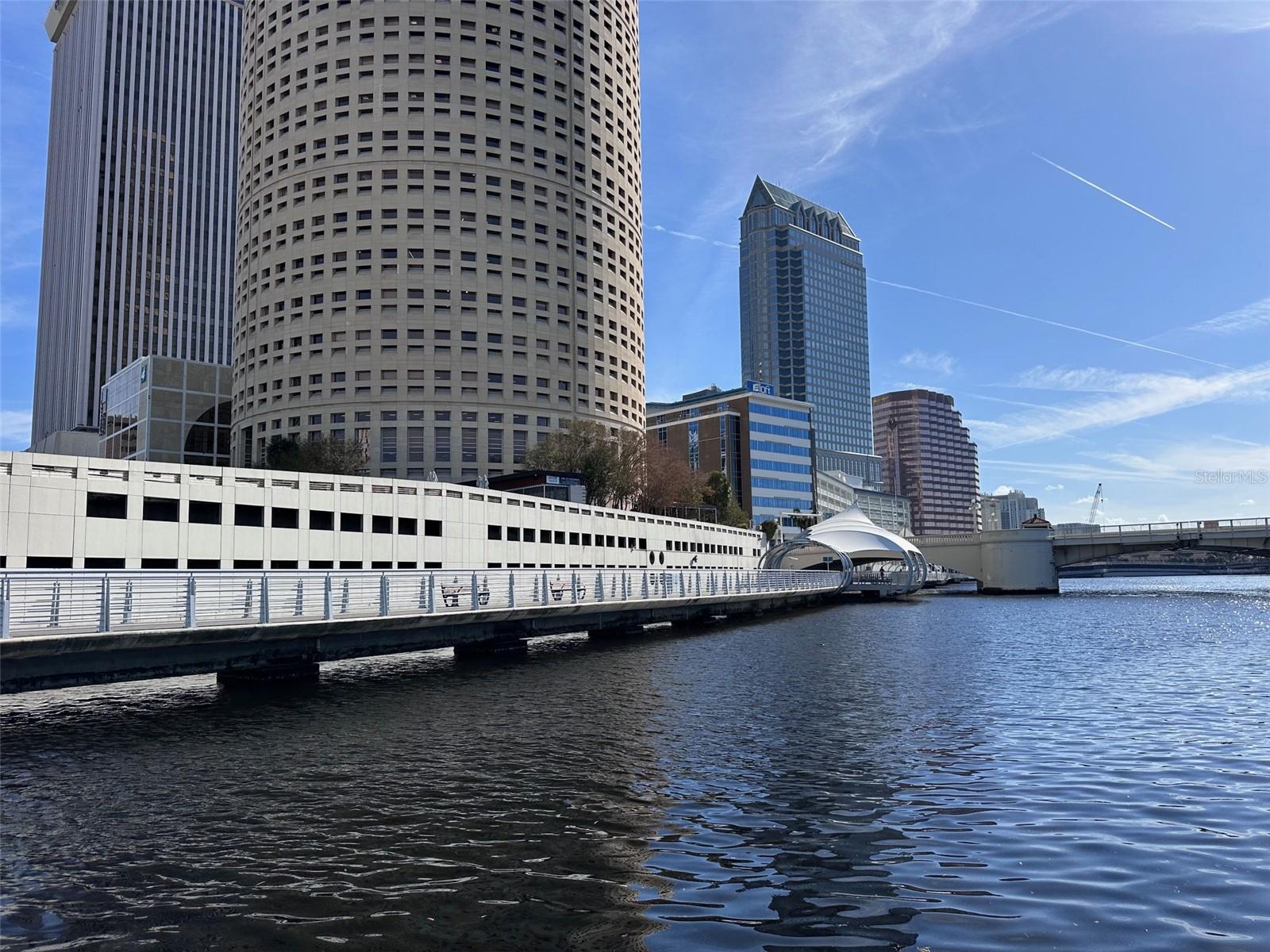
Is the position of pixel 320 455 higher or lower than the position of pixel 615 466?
higher

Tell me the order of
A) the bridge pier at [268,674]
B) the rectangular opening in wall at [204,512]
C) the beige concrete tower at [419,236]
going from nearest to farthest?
the bridge pier at [268,674], the rectangular opening in wall at [204,512], the beige concrete tower at [419,236]

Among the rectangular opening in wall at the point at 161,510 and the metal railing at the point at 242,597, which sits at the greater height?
the rectangular opening in wall at the point at 161,510

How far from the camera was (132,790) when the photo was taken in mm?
15266

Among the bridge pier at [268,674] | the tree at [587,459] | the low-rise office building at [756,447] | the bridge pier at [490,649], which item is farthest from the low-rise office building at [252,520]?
the low-rise office building at [756,447]

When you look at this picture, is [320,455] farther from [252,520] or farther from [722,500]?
[722,500]

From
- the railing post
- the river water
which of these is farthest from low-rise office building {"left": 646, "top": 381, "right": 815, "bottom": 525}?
the railing post

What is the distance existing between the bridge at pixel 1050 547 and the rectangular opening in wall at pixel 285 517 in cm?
9177

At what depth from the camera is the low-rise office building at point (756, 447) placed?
6841 inches

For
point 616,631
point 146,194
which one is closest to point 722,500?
point 616,631

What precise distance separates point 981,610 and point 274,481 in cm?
5698

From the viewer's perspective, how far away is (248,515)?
4509 centimetres

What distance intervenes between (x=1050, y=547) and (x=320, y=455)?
3513 inches

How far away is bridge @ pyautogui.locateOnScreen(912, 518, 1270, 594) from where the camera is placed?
101m

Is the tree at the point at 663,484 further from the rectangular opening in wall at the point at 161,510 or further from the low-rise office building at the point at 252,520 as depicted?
the rectangular opening in wall at the point at 161,510
